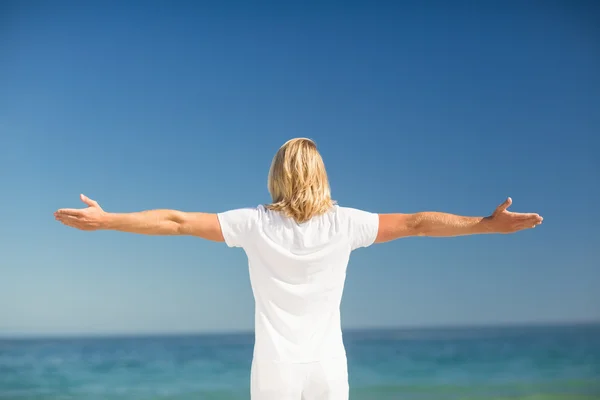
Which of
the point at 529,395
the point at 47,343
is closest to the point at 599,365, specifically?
the point at 529,395

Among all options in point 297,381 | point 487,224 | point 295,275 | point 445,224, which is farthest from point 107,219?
point 487,224

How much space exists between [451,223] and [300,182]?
2.34 ft

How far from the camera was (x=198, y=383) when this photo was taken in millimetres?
16547

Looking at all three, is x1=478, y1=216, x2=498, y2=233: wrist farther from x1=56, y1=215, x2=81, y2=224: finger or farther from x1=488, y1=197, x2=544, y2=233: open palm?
x1=56, y1=215, x2=81, y2=224: finger

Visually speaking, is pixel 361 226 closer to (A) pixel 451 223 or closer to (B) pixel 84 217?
(A) pixel 451 223

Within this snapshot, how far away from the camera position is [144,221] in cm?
284

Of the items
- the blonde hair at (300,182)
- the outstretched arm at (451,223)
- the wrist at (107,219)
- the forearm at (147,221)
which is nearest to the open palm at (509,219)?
the outstretched arm at (451,223)

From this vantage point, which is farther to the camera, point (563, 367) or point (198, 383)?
point (563, 367)

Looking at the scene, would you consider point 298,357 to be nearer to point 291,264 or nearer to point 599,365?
point 291,264

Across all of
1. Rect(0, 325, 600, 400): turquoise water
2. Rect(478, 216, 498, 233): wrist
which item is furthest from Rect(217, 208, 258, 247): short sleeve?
Rect(0, 325, 600, 400): turquoise water

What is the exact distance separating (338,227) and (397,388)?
13.8 metres

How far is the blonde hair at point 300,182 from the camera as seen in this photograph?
2732mm

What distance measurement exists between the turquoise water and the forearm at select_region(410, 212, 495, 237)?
40.1ft

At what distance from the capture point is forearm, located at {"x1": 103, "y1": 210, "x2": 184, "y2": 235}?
9.23ft
